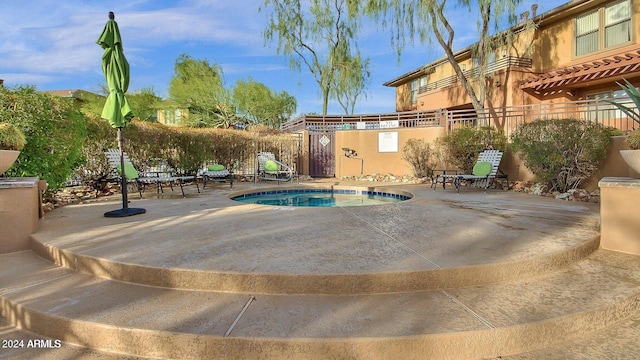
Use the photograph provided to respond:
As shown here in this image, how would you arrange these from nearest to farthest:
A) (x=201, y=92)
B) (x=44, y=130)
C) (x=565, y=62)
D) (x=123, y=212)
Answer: (x=123, y=212) < (x=44, y=130) < (x=565, y=62) < (x=201, y=92)

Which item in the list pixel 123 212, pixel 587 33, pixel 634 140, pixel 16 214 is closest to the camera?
pixel 634 140

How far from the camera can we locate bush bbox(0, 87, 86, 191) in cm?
541

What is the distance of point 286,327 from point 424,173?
11.2m

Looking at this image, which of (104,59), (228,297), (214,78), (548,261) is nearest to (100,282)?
(228,297)

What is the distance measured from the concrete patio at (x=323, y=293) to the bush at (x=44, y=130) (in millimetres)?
2085

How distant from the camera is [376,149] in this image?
46.4 feet

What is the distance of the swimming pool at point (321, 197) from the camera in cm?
845

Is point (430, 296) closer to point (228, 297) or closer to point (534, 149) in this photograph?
point (228, 297)

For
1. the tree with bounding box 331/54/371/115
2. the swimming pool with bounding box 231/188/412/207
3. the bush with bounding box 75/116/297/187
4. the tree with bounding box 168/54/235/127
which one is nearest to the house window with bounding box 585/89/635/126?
the swimming pool with bounding box 231/188/412/207

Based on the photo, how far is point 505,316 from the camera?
218 centimetres

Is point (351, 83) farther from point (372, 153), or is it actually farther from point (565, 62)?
point (565, 62)

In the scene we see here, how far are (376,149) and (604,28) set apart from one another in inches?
374

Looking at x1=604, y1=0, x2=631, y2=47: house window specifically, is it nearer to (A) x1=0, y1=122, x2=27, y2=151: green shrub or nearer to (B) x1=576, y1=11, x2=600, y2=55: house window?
(B) x1=576, y1=11, x2=600, y2=55: house window

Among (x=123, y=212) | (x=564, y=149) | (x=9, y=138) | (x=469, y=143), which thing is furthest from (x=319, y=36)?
(x=9, y=138)
